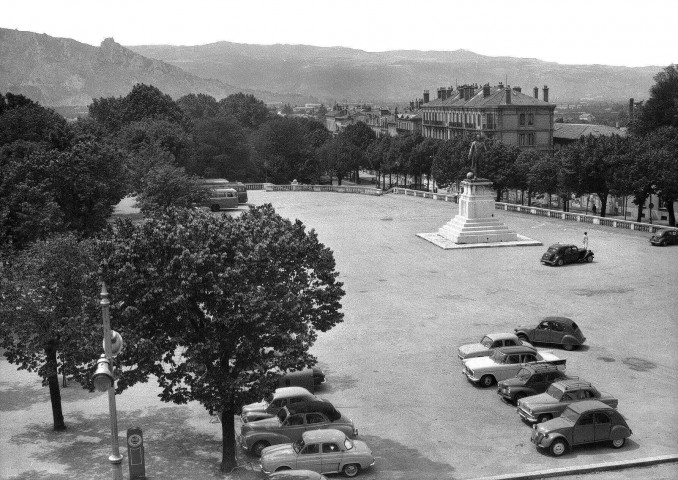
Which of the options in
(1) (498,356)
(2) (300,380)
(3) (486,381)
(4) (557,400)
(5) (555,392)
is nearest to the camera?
(4) (557,400)

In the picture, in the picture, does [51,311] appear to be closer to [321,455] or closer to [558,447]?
[321,455]

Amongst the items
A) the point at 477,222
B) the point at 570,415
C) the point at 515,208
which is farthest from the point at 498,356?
the point at 515,208

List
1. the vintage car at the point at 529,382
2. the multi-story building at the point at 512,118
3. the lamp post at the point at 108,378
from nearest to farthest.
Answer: the lamp post at the point at 108,378 → the vintage car at the point at 529,382 → the multi-story building at the point at 512,118

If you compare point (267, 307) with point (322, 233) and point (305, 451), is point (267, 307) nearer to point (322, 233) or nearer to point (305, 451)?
point (305, 451)

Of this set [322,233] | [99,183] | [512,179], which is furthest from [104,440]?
[512,179]

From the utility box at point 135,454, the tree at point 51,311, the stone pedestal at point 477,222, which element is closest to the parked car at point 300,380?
the tree at point 51,311

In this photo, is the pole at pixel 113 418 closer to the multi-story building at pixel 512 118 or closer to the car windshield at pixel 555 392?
the car windshield at pixel 555 392

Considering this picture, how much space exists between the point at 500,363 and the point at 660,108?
77.3 metres

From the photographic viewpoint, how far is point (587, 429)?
79.7 ft

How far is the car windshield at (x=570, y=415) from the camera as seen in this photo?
80.0ft

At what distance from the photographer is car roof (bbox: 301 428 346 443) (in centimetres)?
2280

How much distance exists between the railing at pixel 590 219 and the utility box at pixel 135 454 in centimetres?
4648

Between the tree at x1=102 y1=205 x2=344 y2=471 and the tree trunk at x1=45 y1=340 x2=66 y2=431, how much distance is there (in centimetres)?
465

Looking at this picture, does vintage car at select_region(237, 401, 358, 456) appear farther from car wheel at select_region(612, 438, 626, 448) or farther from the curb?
car wheel at select_region(612, 438, 626, 448)
